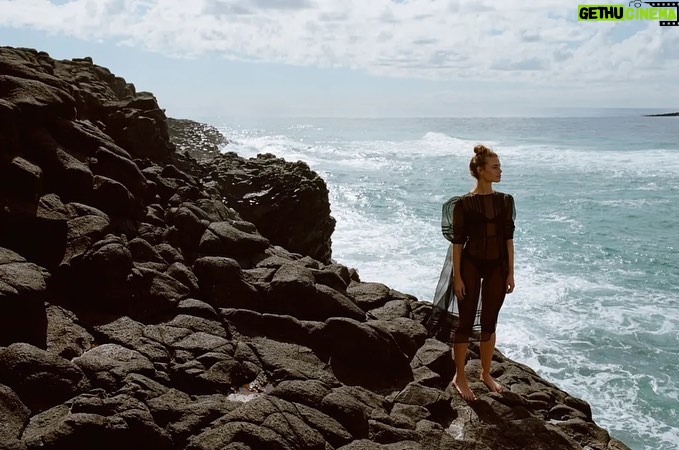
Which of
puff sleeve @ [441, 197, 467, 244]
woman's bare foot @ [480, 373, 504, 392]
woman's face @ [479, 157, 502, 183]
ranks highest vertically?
woman's face @ [479, 157, 502, 183]

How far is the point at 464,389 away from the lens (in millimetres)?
7582

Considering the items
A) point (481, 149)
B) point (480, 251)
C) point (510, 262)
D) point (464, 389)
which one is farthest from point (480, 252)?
point (464, 389)

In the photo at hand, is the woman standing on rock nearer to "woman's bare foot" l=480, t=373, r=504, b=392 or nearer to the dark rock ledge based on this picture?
"woman's bare foot" l=480, t=373, r=504, b=392

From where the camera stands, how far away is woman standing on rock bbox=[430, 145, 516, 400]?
7.04 metres

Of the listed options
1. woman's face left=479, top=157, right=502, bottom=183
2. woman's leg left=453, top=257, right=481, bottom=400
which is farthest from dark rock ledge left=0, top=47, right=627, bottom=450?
woman's face left=479, top=157, right=502, bottom=183

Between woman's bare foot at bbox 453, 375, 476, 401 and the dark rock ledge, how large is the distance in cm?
16

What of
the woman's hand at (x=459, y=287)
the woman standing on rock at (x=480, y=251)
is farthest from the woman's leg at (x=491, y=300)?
the woman's hand at (x=459, y=287)

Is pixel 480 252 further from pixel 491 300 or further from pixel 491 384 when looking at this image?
pixel 491 384

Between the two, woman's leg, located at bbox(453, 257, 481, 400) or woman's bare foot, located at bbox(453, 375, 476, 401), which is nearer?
woman's leg, located at bbox(453, 257, 481, 400)

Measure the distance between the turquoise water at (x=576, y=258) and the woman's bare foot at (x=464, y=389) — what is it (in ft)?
20.1

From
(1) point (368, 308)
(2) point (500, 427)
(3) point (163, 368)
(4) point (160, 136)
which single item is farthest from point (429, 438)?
(4) point (160, 136)

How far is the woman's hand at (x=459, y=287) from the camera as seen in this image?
7188 millimetres

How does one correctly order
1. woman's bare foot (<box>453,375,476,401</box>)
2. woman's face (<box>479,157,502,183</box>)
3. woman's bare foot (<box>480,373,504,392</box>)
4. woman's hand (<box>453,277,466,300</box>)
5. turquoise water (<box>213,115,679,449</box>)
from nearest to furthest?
1. woman's face (<box>479,157,502,183</box>)
2. woman's hand (<box>453,277,466,300</box>)
3. woman's bare foot (<box>453,375,476,401</box>)
4. woman's bare foot (<box>480,373,504,392</box>)
5. turquoise water (<box>213,115,679,449</box>)

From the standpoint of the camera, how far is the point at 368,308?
10.2 meters
